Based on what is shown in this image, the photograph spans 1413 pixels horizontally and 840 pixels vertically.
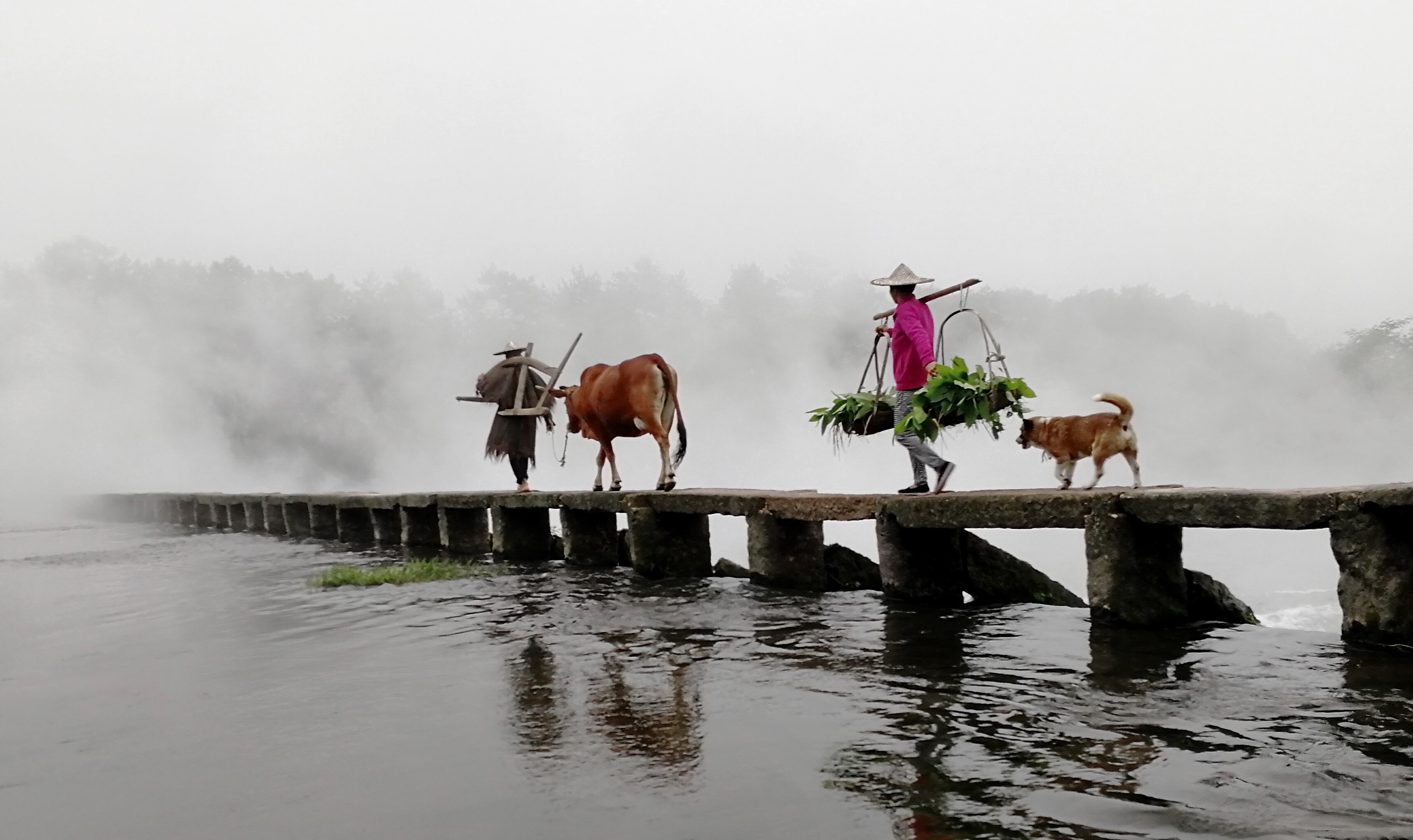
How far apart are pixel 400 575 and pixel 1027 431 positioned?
20.9 feet

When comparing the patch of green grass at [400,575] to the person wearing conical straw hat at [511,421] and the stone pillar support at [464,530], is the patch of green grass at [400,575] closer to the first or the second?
the person wearing conical straw hat at [511,421]

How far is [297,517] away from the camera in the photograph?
885 inches

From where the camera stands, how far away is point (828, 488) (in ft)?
160

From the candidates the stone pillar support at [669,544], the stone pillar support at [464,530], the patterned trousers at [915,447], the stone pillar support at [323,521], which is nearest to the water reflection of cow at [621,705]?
the patterned trousers at [915,447]

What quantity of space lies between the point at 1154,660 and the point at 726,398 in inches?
1839

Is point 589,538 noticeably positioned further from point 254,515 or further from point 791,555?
point 254,515

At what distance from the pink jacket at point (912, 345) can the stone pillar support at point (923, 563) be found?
1114mm

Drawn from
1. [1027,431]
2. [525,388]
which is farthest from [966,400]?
[525,388]

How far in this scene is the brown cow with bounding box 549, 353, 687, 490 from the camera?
1081 centimetres

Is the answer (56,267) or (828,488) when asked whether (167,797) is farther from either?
(56,267)

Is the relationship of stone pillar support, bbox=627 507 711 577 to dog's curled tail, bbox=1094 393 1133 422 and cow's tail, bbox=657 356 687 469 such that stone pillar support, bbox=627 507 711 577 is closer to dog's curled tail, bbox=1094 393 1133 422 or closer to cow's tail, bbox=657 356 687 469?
cow's tail, bbox=657 356 687 469

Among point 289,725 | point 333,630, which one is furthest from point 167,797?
point 333,630

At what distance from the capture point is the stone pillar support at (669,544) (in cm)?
1049

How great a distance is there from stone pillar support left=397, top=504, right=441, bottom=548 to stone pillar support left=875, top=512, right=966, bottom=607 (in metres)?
9.97
